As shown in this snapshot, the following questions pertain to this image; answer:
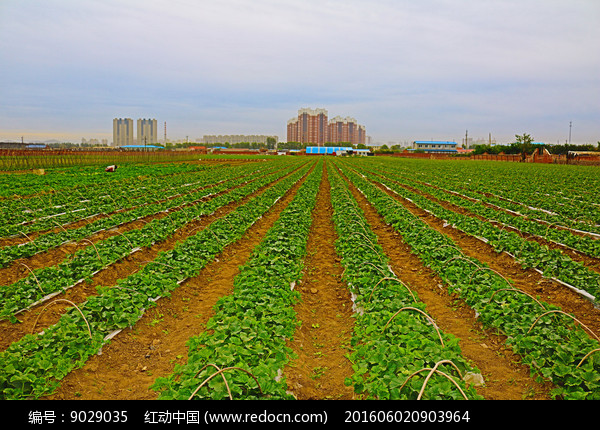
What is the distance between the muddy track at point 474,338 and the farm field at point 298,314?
3cm

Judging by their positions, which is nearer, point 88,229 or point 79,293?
point 79,293

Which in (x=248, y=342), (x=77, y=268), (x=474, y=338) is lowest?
(x=474, y=338)

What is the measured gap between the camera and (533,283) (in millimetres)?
8023

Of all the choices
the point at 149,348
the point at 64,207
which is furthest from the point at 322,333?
the point at 64,207

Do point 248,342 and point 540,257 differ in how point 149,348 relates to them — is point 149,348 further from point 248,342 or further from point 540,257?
point 540,257

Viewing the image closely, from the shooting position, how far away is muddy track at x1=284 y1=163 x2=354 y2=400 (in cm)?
468

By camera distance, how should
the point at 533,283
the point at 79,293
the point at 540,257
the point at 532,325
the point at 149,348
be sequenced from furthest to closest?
the point at 540,257, the point at 533,283, the point at 79,293, the point at 149,348, the point at 532,325

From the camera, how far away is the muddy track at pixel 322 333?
468cm

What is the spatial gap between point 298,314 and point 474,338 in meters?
2.89
